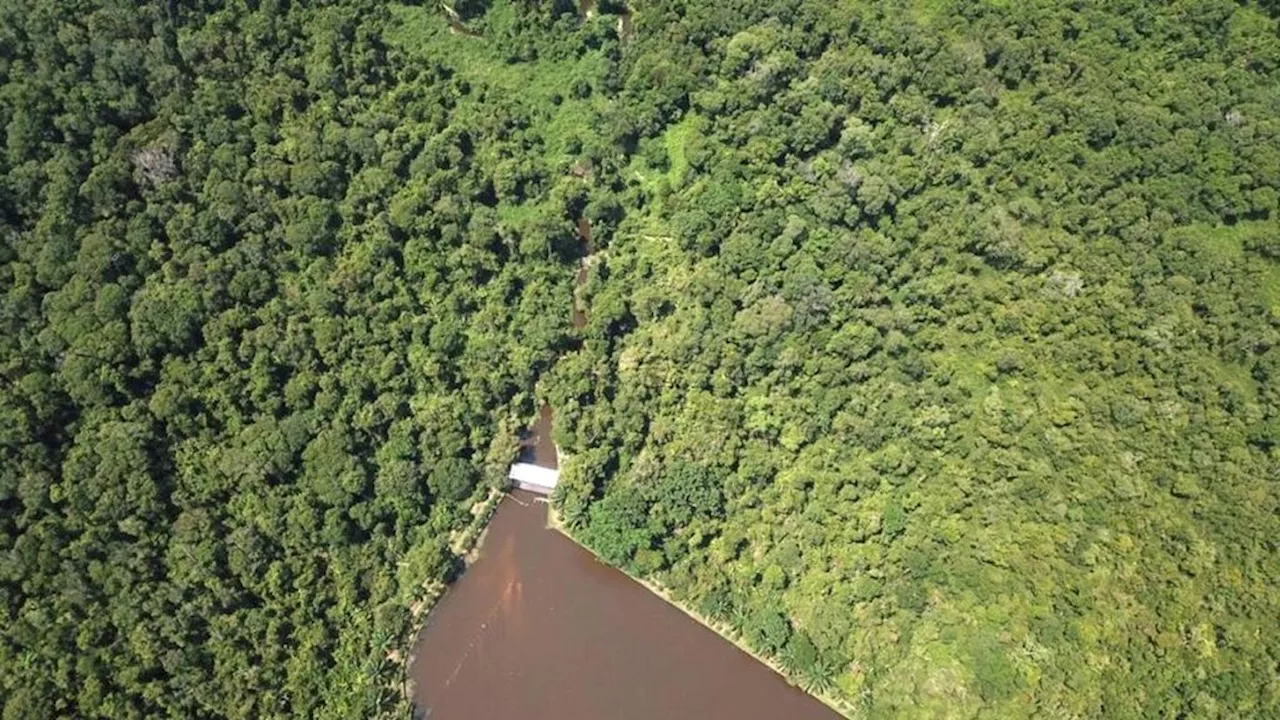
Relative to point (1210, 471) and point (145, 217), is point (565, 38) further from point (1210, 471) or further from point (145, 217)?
point (1210, 471)

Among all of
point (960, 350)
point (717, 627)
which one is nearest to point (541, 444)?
point (717, 627)

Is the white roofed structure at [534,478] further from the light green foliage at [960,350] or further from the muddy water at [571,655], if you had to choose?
the light green foliage at [960,350]

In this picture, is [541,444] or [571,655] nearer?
[571,655]

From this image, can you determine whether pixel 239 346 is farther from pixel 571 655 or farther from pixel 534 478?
pixel 571 655

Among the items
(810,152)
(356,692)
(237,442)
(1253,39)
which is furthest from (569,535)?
(1253,39)

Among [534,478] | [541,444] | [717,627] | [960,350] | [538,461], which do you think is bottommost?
[717,627]

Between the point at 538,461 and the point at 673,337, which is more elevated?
the point at 673,337
